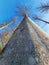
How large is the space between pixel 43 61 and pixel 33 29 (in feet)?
9.06

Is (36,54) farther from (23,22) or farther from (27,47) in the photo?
(23,22)

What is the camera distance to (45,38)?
1205 cm

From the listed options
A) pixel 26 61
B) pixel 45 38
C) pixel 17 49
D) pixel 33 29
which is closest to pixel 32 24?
pixel 33 29

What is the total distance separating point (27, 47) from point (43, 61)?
4.38 feet

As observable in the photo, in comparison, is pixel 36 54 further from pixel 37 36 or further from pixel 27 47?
pixel 37 36

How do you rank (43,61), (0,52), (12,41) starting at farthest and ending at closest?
1. (12,41)
2. (0,52)
3. (43,61)

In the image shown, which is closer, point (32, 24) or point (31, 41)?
point (31, 41)

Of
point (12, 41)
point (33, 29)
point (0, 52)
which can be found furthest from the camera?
point (33, 29)

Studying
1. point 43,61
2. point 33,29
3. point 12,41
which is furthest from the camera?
point 33,29

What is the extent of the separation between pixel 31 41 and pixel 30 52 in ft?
3.17

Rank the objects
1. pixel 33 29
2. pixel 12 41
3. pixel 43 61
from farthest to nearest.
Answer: pixel 33 29
pixel 12 41
pixel 43 61

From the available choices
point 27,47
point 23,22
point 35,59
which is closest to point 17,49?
point 27,47

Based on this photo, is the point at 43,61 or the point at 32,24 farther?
the point at 32,24

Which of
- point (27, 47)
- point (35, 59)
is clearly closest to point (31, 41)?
point (27, 47)
